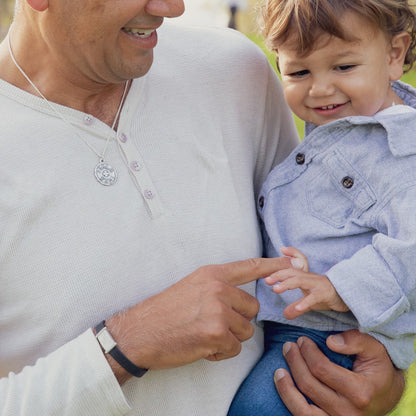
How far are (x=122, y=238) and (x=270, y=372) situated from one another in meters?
0.60

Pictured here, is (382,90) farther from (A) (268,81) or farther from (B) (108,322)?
(B) (108,322)

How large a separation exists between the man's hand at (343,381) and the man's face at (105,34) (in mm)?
990

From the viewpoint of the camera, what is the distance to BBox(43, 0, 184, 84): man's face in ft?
6.41

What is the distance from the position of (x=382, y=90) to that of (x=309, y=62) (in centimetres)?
24

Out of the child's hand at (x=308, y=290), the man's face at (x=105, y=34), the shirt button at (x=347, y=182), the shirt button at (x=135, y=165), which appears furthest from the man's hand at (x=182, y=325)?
the man's face at (x=105, y=34)

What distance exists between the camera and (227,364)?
6.77 feet

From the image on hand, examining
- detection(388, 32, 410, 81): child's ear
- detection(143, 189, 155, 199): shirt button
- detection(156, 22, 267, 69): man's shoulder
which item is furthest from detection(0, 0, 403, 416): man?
detection(388, 32, 410, 81): child's ear

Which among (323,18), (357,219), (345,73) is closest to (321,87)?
(345,73)

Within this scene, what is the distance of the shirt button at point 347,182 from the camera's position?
204 cm

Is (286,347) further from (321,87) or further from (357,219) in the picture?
(321,87)

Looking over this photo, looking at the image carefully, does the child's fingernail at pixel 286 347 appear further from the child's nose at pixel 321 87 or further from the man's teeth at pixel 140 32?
the man's teeth at pixel 140 32

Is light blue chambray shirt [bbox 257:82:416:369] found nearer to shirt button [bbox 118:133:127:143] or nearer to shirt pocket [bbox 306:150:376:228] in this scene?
shirt pocket [bbox 306:150:376:228]

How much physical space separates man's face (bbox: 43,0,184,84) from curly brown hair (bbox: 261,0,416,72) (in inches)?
13.8

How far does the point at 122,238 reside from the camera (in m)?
1.95
